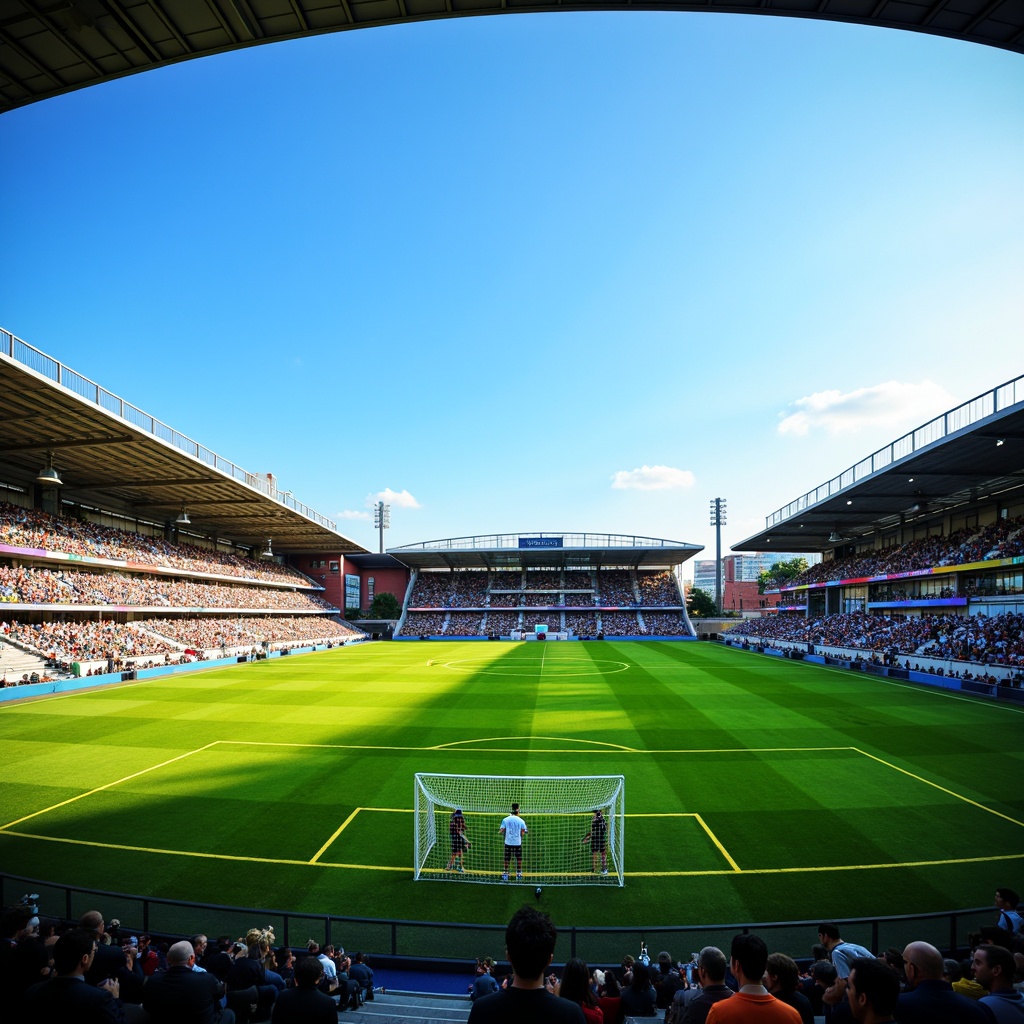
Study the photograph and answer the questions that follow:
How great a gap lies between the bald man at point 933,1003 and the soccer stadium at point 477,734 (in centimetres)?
331

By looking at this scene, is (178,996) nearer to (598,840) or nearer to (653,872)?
(598,840)

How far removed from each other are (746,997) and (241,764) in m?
17.5

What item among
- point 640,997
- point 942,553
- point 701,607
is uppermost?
point 942,553

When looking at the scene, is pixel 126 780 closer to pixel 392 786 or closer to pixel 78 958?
pixel 392 786

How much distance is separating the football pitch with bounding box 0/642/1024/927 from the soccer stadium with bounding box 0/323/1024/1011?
10 cm

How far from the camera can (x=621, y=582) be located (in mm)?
76875

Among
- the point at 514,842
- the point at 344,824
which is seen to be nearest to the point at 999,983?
the point at 514,842

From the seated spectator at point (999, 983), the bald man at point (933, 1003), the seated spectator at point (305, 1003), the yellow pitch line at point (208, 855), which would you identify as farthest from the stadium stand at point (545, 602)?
the bald man at point (933, 1003)

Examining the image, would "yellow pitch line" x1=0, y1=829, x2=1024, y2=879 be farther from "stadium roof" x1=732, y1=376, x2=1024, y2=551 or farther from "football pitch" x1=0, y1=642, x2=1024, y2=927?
"stadium roof" x1=732, y1=376, x2=1024, y2=551

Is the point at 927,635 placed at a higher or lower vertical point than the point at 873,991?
lower

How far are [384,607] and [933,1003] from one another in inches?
2992

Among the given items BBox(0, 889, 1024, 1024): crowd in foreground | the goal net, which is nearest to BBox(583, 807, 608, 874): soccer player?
the goal net

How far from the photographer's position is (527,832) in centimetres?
1152

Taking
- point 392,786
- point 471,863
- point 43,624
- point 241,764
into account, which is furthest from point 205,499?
point 471,863
